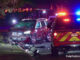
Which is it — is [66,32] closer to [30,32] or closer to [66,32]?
[66,32]

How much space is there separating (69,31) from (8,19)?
62.1ft

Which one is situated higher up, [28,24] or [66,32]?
[28,24]

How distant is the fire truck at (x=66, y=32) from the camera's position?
13.7 m

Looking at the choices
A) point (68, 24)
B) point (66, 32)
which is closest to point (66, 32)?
point (66, 32)

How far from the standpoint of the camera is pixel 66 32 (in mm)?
13656

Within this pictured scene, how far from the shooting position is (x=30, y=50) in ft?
51.1

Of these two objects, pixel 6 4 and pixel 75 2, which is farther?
pixel 75 2

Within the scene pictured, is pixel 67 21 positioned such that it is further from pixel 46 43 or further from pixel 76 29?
pixel 46 43

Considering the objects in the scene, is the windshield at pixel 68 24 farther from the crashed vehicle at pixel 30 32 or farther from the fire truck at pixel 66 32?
the crashed vehicle at pixel 30 32

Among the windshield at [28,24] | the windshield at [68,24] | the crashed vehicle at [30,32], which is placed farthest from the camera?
the windshield at [28,24]

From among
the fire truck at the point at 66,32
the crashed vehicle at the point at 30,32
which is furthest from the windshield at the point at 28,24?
the fire truck at the point at 66,32

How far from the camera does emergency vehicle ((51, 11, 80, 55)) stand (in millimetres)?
13688

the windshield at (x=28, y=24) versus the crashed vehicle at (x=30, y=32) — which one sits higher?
the windshield at (x=28, y=24)

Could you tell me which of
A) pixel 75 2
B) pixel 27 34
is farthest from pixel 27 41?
pixel 75 2
